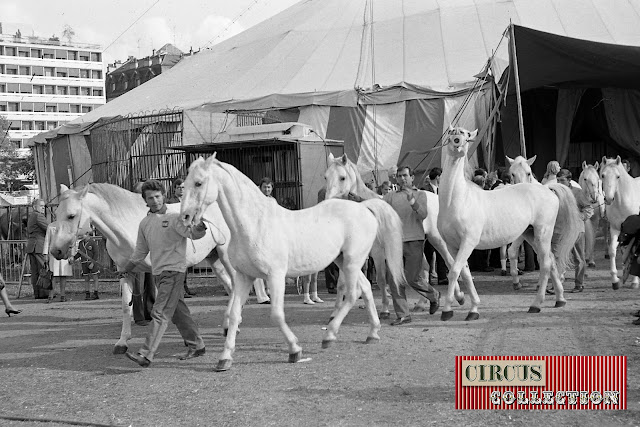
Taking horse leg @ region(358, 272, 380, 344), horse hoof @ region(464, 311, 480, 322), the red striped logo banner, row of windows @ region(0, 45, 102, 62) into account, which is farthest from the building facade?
the red striped logo banner

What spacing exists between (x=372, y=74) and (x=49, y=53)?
3244 inches

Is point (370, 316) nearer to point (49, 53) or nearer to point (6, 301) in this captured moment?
point (6, 301)

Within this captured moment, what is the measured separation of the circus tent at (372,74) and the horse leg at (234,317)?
928cm

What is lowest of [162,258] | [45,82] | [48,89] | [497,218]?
[162,258]

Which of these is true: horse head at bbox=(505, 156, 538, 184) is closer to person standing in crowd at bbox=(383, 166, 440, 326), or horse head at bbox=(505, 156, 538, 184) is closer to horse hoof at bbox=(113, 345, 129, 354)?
person standing in crowd at bbox=(383, 166, 440, 326)

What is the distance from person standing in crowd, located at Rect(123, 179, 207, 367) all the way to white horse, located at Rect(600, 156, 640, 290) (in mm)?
7507

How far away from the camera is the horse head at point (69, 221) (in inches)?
339

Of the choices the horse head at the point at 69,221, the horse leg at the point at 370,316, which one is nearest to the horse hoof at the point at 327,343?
the horse leg at the point at 370,316

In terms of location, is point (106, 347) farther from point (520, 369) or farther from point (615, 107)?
point (615, 107)

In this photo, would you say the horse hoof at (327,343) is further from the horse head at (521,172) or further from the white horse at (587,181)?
the horse head at (521,172)

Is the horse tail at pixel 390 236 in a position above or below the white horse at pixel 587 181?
below

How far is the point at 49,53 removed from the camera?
306 feet

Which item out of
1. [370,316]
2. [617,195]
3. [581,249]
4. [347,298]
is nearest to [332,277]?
[581,249]

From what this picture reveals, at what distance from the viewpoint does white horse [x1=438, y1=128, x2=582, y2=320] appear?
8969 mm
